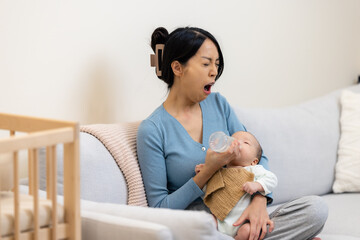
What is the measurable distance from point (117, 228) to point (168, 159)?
0.62 meters

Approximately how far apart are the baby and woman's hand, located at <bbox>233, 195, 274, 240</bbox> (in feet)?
0.05

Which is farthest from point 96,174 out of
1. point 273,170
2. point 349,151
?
point 349,151

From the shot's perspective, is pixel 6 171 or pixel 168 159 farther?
pixel 168 159

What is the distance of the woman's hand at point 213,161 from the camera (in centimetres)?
172

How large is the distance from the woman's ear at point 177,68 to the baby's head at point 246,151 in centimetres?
29

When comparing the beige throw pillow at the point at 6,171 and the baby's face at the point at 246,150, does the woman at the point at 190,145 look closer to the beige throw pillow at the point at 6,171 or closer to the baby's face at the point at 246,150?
the baby's face at the point at 246,150

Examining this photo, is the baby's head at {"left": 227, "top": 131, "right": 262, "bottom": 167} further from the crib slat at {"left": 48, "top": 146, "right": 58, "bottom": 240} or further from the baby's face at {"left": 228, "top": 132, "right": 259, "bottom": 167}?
the crib slat at {"left": 48, "top": 146, "right": 58, "bottom": 240}

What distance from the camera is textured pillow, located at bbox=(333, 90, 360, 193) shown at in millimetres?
2404

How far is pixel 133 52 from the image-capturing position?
2.20 meters

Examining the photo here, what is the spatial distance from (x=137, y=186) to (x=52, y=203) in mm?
630

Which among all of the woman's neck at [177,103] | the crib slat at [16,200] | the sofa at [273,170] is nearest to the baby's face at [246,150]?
the woman's neck at [177,103]

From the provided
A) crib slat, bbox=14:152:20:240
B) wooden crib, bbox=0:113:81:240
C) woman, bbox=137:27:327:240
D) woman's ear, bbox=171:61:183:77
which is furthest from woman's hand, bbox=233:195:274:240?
crib slat, bbox=14:152:20:240

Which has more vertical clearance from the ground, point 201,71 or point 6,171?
point 201,71

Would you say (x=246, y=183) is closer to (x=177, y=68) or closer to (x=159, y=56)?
(x=177, y=68)
